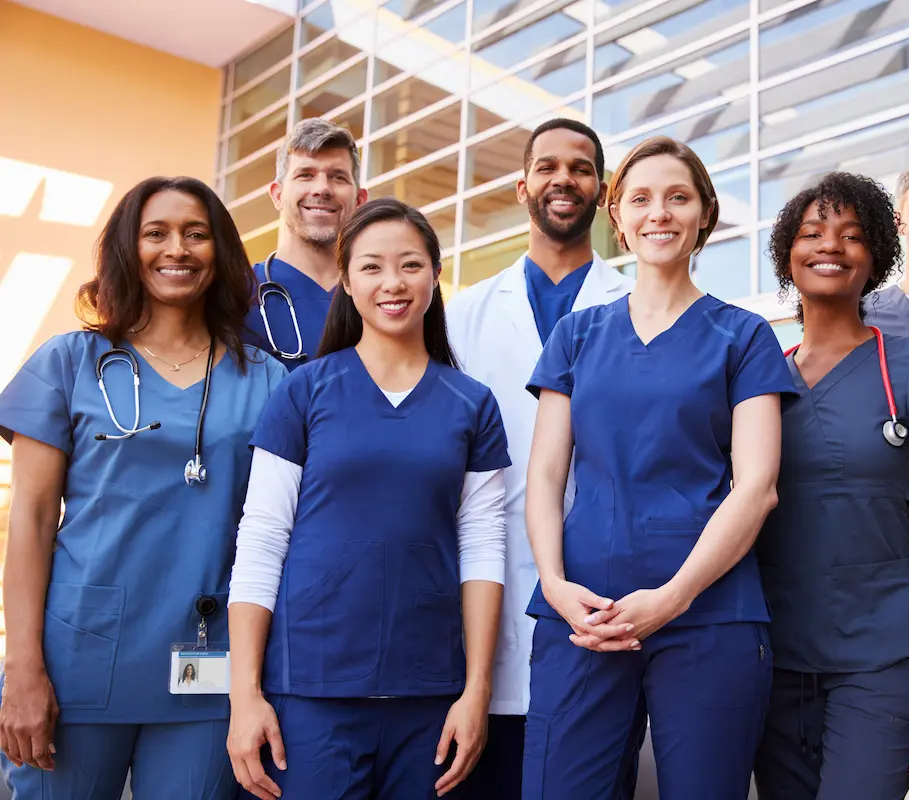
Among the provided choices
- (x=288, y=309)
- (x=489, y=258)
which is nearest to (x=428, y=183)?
(x=489, y=258)

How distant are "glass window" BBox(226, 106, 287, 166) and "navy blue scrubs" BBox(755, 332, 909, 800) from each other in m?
7.09

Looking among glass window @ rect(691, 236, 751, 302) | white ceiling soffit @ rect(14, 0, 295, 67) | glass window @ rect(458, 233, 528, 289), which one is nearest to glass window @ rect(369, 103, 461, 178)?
glass window @ rect(458, 233, 528, 289)

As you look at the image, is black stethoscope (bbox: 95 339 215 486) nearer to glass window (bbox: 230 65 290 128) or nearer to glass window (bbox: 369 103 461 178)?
glass window (bbox: 369 103 461 178)

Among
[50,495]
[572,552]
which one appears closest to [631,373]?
[572,552]

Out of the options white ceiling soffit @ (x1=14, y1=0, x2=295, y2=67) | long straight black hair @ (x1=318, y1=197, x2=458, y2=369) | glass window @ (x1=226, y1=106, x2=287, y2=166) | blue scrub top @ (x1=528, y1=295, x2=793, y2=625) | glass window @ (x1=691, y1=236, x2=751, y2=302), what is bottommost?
blue scrub top @ (x1=528, y1=295, x2=793, y2=625)

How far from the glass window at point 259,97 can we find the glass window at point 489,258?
2.72 meters

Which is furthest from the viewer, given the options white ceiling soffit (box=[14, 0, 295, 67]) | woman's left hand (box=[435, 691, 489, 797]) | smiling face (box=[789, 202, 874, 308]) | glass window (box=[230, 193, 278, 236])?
glass window (box=[230, 193, 278, 236])

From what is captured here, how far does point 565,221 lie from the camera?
221 cm

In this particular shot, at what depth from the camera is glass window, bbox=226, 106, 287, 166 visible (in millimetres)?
8242

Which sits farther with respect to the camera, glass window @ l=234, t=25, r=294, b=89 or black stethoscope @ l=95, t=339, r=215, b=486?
glass window @ l=234, t=25, r=294, b=89

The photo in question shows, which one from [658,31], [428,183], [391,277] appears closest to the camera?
[391,277]

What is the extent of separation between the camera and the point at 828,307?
1843 mm

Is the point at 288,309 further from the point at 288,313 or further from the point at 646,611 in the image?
the point at 646,611

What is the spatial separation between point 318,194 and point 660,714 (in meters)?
1.48
